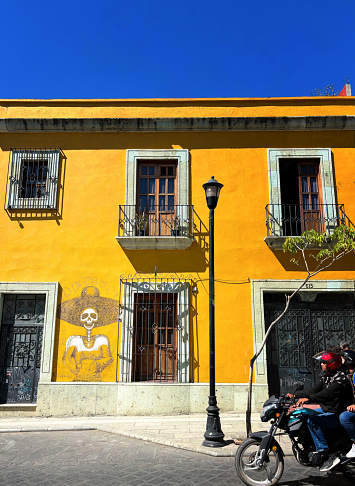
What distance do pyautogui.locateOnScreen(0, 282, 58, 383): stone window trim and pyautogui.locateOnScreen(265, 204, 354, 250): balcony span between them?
5.32 m

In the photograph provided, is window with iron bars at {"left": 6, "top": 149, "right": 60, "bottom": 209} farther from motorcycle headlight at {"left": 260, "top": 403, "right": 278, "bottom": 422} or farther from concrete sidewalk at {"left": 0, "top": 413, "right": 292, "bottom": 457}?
motorcycle headlight at {"left": 260, "top": 403, "right": 278, "bottom": 422}

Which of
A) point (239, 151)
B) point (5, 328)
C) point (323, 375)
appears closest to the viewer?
point (323, 375)

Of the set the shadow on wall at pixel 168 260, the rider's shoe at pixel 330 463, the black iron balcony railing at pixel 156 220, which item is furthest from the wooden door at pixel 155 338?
the rider's shoe at pixel 330 463

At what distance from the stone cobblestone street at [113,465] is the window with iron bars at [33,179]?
18.1 feet

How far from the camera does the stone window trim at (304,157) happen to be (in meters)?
10.4

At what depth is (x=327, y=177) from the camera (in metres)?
10.5

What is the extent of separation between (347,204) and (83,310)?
7009 millimetres

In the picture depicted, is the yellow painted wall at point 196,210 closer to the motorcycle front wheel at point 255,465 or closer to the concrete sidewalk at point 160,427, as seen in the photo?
the concrete sidewalk at point 160,427

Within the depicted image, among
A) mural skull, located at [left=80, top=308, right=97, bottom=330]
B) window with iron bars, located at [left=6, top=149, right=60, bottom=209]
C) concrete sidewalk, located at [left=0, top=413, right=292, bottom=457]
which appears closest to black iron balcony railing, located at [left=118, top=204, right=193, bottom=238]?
window with iron bars, located at [left=6, top=149, right=60, bottom=209]

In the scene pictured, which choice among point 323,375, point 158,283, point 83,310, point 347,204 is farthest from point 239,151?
point 323,375

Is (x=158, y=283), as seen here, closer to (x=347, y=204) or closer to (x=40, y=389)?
(x=40, y=389)

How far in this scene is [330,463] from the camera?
4.76 m

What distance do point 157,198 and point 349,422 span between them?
7.15 metres

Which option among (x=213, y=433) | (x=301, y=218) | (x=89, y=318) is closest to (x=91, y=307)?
(x=89, y=318)
